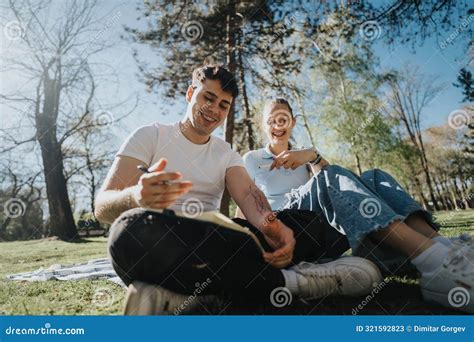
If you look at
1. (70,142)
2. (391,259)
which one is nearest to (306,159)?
(391,259)

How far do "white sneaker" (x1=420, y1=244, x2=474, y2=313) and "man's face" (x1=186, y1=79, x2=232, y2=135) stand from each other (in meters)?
1.12

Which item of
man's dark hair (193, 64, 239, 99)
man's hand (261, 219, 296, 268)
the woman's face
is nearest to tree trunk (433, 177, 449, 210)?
the woman's face

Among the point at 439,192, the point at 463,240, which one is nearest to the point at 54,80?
the point at 463,240

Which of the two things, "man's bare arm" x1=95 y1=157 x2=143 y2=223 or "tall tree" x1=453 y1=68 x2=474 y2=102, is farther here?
"tall tree" x1=453 y1=68 x2=474 y2=102

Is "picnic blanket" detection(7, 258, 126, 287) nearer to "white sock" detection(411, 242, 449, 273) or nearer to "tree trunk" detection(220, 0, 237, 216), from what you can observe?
"white sock" detection(411, 242, 449, 273)

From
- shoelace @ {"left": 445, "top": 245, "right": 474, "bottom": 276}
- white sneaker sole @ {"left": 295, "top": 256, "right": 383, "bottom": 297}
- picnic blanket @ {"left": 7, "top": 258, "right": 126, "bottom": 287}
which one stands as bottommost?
picnic blanket @ {"left": 7, "top": 258, "right": 126, "bottom": 287}

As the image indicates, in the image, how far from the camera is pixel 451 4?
3.37 metres

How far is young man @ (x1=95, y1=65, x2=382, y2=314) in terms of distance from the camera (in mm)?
1153

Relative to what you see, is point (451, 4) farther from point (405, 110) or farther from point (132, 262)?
point (405, 110)
